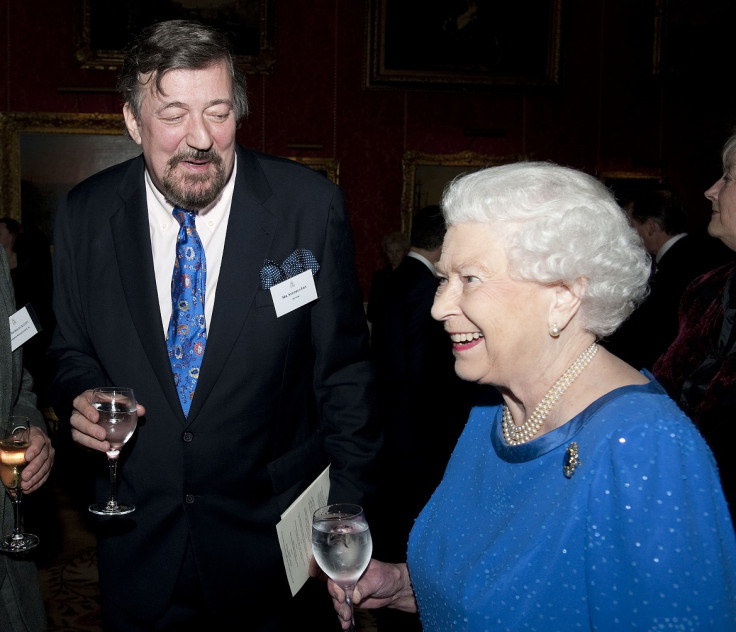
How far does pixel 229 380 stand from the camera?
199cm

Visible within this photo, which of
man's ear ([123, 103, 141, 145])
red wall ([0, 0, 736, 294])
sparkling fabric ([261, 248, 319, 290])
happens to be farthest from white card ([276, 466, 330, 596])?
red wall ([0, 0, 736, 294])

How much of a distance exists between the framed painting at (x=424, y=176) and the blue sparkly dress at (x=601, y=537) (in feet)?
22.6

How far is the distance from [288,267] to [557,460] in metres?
0.93

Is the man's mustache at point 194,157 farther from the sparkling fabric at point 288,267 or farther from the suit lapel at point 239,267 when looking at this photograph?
the sparkling fabric at point 288,267

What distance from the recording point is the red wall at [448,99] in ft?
25.2

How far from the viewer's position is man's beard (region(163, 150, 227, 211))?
2.02 metres

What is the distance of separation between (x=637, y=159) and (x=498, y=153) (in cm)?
162

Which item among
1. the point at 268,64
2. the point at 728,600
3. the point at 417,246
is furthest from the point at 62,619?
the point at 268,64

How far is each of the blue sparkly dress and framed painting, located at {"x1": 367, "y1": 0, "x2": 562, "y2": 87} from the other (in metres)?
7.15

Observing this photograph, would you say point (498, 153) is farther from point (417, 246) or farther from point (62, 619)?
point (62, 619)

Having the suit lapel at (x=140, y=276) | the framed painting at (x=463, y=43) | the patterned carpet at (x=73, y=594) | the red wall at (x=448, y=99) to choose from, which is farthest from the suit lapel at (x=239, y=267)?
the framed painting at (x=463, y=43)

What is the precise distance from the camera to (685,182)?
8969 millimetres

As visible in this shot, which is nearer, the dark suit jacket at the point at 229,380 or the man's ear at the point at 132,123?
the dark suit jacket at the point at 229,380

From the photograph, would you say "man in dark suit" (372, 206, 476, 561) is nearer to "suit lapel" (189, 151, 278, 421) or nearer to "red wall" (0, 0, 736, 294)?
"suit lapel" (189, 151, 278, 421)
